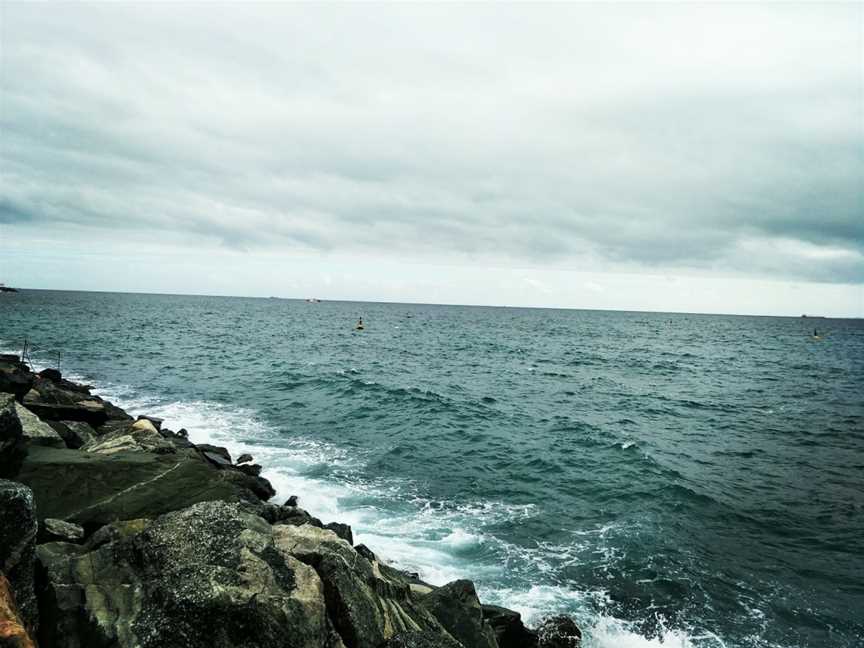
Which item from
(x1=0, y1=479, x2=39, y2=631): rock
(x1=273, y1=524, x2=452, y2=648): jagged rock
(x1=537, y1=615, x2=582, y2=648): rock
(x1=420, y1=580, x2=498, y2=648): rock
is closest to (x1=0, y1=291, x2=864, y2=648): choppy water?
(x1=537, y1=615, x2=582, y2=648): rock

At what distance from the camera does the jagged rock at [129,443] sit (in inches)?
591

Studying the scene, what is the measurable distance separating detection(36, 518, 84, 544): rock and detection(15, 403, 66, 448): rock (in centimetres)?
547

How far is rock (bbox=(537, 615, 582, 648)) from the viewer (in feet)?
37.4

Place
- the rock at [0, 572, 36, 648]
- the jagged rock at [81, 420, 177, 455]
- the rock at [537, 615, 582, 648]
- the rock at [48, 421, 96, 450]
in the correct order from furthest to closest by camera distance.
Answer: the rock at [48, 421, 96, 450]
the jagged rock at [81, 420, 177, 455]
the rock at [537, 615, 582, 648]
the rock at [0, 572, 36, 648]

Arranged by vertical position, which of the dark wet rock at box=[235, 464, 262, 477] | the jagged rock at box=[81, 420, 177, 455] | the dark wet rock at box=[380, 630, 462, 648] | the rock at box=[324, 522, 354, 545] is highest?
the jagged rock at box=[81, 420, 177, 455]

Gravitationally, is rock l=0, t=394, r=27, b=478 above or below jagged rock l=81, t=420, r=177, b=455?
above

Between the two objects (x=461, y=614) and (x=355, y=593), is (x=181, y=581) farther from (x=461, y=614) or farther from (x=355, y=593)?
(x=461, y=614)

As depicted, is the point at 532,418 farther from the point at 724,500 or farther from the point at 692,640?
the point at 692,640

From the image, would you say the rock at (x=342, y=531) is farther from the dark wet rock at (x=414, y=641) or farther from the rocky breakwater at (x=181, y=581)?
Answer: the dark wet rock at (x=414, y=641)

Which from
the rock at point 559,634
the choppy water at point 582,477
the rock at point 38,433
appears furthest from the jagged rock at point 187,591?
the choppy water at point 582,477

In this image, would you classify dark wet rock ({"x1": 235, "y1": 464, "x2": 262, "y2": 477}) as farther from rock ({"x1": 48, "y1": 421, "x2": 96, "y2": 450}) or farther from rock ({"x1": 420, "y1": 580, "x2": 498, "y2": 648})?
rock ({"x1": 420, "y1": 580, "x2": 498, "y2": 648})

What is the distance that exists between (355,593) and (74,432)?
564 inches

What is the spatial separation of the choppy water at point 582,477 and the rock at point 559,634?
1010mm

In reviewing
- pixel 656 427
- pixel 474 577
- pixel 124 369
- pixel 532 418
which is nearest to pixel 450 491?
pixel 474 577
